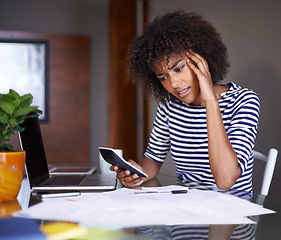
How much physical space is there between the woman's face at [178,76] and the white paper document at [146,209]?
1.69 ft

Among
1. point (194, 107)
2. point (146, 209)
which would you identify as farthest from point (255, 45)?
point (146, 209)

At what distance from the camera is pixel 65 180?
1341mm

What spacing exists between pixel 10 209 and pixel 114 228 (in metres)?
0.30

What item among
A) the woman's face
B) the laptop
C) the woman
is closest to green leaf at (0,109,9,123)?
the laptop

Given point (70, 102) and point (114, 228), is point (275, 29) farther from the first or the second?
point (70, 102)

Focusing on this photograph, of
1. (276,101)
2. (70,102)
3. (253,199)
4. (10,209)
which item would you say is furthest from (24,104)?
(70,102)

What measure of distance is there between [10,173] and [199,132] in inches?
32.5

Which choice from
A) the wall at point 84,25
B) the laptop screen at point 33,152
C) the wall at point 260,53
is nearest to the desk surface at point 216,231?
the laptop screen at point 33,152

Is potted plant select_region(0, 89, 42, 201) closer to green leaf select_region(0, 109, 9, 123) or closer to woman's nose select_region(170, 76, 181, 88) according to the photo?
green leaf select_region(0, 109, 9, 123)

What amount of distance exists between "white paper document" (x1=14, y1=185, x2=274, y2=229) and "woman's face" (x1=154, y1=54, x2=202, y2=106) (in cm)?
51

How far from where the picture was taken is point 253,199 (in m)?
1.07

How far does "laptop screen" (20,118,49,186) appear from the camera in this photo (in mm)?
1242

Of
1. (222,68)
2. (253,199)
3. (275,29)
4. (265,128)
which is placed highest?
(275,29)

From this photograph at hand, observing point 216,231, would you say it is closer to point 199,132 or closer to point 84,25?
point 199,132
